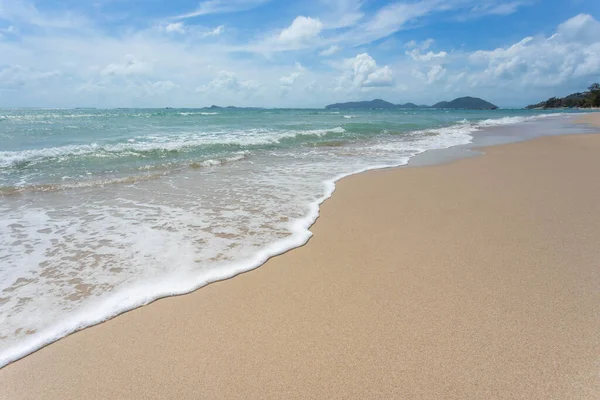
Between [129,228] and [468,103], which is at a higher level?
[468,103]

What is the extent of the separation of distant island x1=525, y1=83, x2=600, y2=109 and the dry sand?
12727 centimetres

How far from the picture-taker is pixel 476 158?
1025 cm

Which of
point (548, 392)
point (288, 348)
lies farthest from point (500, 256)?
point (288, 348)

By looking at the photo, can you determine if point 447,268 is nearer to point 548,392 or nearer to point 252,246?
point 548,392

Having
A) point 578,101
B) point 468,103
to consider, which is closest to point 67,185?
point 578,101

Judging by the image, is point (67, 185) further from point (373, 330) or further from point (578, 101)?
point (578, 101)

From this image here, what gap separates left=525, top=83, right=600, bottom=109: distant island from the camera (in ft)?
322

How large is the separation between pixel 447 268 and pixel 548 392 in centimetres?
149

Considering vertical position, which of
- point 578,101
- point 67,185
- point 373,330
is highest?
point 578,101

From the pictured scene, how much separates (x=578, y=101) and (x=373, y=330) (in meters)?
149

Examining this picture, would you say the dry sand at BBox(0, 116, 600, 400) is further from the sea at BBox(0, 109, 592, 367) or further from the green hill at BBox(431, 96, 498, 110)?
the green hill at BBox(431, 96, 498, 110)

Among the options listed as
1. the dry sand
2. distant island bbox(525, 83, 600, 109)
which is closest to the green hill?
distant island bbox(525, 83, 600, 109)

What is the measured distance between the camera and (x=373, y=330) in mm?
2436

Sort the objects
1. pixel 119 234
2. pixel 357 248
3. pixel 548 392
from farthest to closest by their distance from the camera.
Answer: pixel 119 234, pixel 357 248, pixel 548 392
